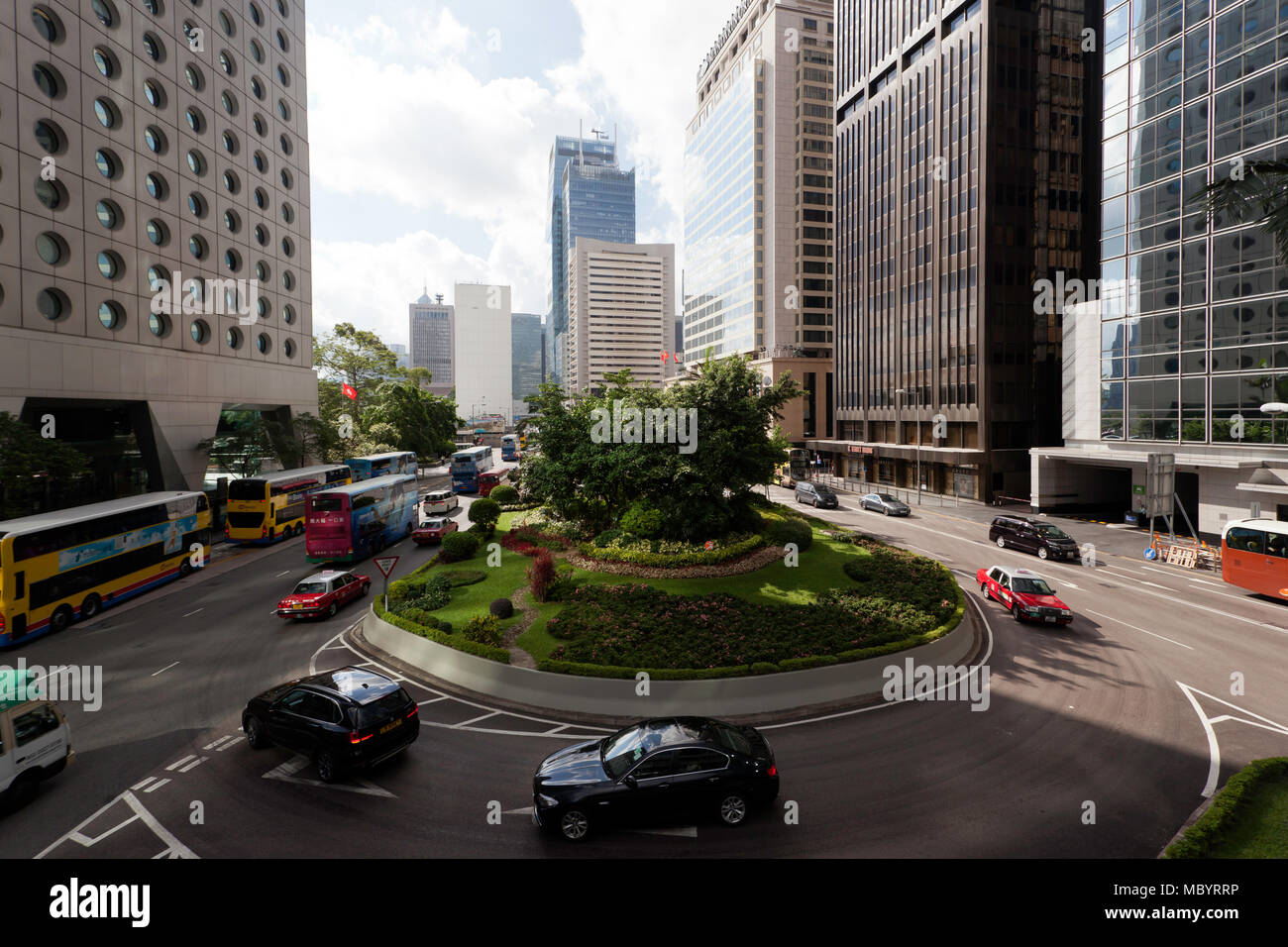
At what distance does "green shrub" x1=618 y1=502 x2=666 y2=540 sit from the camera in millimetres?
24531

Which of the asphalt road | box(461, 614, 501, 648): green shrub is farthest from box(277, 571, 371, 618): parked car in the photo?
box(461, 614, 501, 648): green shrub

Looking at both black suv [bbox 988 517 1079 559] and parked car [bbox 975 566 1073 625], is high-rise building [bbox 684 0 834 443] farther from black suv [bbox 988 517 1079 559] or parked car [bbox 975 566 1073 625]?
parked car [bbox 975 566 1073 625]

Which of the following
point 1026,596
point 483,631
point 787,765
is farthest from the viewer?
point 1026,596

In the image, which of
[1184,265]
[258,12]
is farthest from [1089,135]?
[258,12]

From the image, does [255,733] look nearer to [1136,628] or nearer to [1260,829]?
[1260,829]

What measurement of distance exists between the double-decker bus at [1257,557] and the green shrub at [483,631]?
29.9 m

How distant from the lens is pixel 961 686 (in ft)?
52.5

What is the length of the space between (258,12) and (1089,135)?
2853 inches

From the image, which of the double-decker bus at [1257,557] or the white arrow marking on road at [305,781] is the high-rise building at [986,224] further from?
the white arrow marking on road at [305,781]

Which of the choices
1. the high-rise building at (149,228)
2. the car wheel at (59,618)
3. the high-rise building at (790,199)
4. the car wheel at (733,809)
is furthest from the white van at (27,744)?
the high-rise building at (790,199)

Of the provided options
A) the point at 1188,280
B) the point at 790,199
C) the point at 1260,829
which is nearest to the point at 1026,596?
the point at 1260,829

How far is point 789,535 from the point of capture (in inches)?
1030

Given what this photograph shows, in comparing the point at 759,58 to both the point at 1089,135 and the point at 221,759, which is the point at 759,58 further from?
the point at 221,759

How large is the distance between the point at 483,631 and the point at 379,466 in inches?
1498
